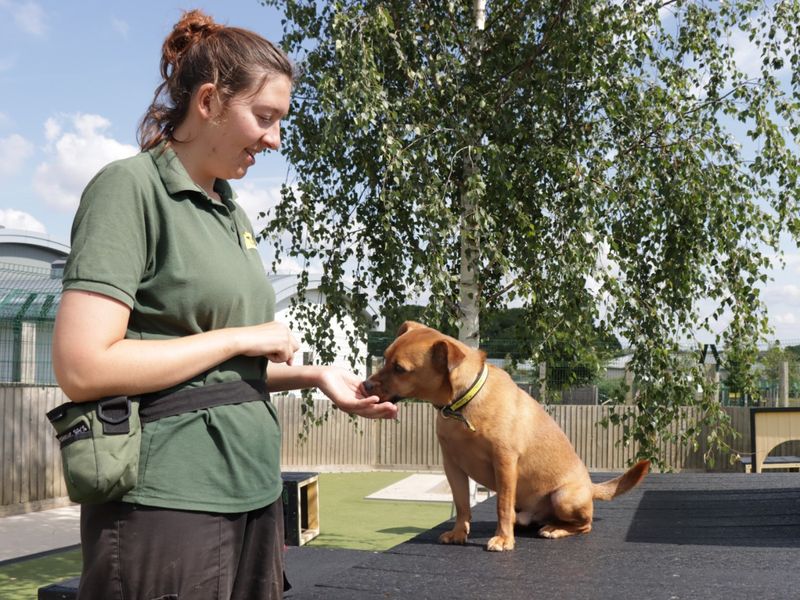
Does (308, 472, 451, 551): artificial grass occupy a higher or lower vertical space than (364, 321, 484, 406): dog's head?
lower

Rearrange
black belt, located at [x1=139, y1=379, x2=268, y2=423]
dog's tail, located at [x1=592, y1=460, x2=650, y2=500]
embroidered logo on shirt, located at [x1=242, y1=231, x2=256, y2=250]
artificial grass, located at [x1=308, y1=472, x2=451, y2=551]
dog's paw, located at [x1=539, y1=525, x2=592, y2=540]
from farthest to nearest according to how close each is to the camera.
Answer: artificial grass, located at [x1=308, y1=472, x2=451, y2=551]
dog's tail, located at [x1=592, y1=460, x2=650, y2=500]
dog's paw, located at [x1=539, y1=525, x2=592, y2=540]
embroidered logo on shirt, located at [x1=242, y1=231, x2=256, y2=250]
black belt, located at [x1=139, y1=379, x2=268, y2=423]

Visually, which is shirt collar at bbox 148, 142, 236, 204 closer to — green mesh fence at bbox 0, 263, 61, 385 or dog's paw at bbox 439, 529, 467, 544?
dog's paw at bbox 439, 529, 467, 544

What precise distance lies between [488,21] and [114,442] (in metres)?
6.81

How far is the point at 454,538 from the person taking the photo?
10.8 ft

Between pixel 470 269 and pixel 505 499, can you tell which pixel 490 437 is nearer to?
pixel 505 499

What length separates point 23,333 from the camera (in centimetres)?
1038

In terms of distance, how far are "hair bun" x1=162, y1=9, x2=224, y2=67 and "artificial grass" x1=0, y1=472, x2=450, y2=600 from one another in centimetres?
563

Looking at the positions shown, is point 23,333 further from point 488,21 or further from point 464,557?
point 464,557

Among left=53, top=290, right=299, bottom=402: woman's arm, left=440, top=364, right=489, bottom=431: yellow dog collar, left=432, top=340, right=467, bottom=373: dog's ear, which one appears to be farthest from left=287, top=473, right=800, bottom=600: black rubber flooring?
left=53, top=290, right=299, bottom=402: woman's arm

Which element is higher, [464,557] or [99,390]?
[99,390]

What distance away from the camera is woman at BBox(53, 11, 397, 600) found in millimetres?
1229

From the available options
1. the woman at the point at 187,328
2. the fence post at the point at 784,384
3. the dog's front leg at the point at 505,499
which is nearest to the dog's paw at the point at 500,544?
the dog's front leg at the point at 505,499

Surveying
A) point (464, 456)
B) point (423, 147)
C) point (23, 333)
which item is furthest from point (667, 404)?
point (23, 333)

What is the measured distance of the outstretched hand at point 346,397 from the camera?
165 cm
